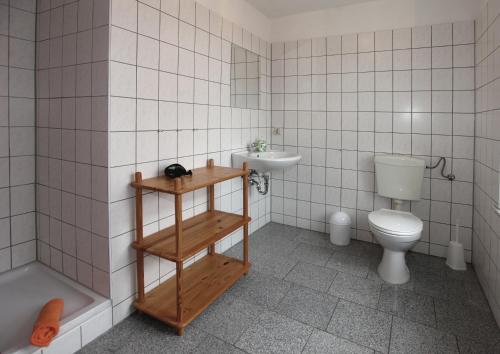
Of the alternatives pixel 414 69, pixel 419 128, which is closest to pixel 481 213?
pixel 419 128

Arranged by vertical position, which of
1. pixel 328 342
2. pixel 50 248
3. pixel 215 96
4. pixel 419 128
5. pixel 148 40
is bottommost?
pixel 328 342

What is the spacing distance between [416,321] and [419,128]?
1582 mm

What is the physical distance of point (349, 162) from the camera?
2967mm

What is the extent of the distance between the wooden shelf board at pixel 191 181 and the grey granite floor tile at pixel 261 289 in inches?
30.7

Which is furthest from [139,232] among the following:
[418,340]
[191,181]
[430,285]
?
[430,285]

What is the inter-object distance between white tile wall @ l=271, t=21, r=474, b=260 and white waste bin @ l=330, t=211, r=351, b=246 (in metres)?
0.17

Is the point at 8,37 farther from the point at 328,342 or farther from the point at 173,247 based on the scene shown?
the point at 328,342

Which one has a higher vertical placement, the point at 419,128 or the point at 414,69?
the point at 414,69

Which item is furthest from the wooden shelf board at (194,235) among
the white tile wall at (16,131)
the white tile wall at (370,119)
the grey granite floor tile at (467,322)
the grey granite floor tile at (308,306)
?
the grey granite floor tile at (467,322)

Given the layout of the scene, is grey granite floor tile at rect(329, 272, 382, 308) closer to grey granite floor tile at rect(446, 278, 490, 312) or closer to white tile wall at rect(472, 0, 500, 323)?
grey granite floor tile at rect(446, 278, 490, 312)

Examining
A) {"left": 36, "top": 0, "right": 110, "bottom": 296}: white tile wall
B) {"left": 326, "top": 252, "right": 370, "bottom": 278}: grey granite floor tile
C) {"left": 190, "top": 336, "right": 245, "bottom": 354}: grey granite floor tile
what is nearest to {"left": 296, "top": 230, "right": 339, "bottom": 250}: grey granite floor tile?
Result: {"left": 326, "top": 252, "right": 370, "bottom": 278}: grey granite floor tile

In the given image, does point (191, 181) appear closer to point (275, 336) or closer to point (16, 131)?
point (275, 336)

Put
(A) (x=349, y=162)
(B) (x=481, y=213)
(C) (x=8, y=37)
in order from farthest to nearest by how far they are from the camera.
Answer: (A) (x=349, y=162) → (B) (x=481, y=213) → (C) (x=8, y=37)

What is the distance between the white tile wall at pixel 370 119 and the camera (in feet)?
8.18
